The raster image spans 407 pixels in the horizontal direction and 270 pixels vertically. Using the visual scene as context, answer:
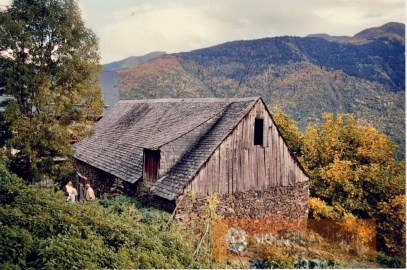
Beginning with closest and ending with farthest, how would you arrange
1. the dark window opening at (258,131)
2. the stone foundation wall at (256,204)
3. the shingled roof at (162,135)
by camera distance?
the stone foundation wall at (256,204) < the shingled roof at (162,135) < the dark window opening at (258,131)

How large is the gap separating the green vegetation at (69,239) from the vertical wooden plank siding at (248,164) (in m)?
3.37

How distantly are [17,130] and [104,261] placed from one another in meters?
7.69

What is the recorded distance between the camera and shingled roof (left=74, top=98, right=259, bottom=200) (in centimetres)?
1328

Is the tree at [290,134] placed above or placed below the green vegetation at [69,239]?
above

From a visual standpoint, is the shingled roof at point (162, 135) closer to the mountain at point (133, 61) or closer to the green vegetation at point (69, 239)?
the green vegetation at point (69, 239)

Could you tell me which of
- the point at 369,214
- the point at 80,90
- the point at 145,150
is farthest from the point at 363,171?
the point at 80,90

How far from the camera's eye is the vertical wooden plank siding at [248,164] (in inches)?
514

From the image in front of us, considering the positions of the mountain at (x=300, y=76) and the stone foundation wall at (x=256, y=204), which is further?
the mountain at (x=300, y=76)

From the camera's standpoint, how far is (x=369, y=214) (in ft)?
59.5

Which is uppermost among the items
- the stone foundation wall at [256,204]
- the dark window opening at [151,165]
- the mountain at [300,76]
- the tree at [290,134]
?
the mountain at [300,76]

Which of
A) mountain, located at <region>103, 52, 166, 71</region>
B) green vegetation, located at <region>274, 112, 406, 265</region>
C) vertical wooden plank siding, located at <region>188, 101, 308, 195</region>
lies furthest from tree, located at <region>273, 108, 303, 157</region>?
mountain, located at <region>103, 52, 166, 71</region>

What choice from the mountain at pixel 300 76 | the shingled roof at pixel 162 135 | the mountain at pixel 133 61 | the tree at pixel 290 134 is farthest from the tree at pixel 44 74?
the mountain at pixel 133 61

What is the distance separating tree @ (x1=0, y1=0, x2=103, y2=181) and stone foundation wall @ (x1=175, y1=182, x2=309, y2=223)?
16.5 ft

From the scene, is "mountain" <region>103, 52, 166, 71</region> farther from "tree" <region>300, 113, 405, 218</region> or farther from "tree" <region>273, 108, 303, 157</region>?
"tree" <region>300, 113, 405, 218</region>
